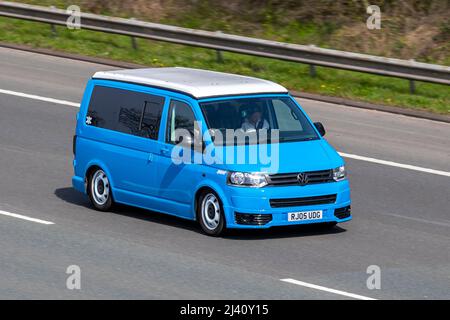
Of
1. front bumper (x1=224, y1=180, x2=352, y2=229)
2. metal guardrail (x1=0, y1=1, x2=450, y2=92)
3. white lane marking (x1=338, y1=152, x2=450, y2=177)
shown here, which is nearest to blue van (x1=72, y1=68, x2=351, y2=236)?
front bumper (x1=224, y1=180, x2=352, y2=229)

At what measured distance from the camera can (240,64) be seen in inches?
982

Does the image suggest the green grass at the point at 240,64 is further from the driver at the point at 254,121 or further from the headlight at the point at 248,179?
the headlight at the point at 248,179

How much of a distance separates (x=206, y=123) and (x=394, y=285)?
350 centimetres

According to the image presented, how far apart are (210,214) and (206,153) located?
728 millimetres

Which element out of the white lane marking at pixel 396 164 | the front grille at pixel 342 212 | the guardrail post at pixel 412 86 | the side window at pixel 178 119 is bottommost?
the white lane marking at pixel 396 164

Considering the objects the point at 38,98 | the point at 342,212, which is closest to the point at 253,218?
the point at 342,212

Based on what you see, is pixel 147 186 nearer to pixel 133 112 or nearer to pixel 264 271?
pixel 133 112

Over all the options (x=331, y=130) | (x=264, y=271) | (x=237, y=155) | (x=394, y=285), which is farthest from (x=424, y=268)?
(x=331, y=130)

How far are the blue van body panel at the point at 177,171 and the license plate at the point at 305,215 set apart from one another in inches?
2.0

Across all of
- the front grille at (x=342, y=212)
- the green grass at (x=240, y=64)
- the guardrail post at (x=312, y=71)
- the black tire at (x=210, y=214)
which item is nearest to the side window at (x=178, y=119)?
the black tire at (x=210, y=214)

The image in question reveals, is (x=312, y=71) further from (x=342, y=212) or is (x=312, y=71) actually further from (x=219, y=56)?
(x=342, y=212)

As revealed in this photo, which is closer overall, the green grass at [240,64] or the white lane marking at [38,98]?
the white lane marking at [38,98]

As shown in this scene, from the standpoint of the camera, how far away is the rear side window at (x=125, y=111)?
15.3 meters

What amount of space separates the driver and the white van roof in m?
0.30
